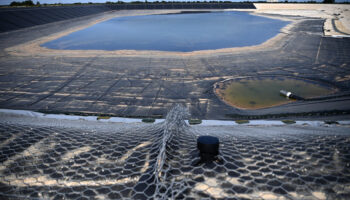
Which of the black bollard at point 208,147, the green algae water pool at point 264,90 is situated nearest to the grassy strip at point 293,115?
the green algae water pool at point 264,90

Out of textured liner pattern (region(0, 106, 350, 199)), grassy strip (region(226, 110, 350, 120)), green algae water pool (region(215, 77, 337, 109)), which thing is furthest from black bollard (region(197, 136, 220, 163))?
green algae water pool (region(215, 77, 337, 109))

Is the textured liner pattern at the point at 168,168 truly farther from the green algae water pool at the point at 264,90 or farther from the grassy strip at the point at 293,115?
the green algae water pool at the point at 264,90

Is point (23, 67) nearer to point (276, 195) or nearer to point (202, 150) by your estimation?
point (202, 150)

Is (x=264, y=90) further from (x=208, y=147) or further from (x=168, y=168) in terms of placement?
(x=168, y=168)

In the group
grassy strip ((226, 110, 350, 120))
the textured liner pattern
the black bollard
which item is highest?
the black bollard

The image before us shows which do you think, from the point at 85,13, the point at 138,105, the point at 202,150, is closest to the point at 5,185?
the point at 202,150

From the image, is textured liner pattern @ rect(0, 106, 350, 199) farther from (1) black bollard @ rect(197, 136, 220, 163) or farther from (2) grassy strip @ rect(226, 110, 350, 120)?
(2) grassy strip @ rect(226, 110, 350, 120)
